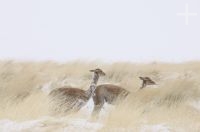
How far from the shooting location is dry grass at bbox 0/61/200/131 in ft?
25.4

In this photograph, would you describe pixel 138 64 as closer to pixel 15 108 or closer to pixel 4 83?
pixel 4 83

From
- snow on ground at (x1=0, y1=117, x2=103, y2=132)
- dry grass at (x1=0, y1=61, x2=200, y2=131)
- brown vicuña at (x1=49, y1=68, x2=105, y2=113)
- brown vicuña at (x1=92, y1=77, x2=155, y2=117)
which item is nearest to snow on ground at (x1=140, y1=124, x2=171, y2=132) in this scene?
dry grass at (x1=0, y1=61, x2=200, y2=131)

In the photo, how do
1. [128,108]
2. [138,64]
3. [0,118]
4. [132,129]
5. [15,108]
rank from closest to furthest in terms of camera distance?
[132,129], [0,118], [15,108], [128,108], [138,64]

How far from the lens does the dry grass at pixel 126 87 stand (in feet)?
25.4

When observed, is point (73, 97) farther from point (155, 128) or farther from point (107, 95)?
point (155, 128)

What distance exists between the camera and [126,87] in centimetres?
1237

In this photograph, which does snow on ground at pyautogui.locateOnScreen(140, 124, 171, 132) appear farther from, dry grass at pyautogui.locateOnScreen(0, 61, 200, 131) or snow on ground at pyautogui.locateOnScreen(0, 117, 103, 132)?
snow on ground at pyautogui.locateOnScreen(0, 117, 103, 132)

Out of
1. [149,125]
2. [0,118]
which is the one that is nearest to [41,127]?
[0,118]

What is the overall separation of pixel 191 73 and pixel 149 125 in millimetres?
6303

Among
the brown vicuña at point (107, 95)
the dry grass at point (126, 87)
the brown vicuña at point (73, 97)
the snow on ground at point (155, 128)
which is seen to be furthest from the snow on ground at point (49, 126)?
the brown vicuña at point (107, 95)

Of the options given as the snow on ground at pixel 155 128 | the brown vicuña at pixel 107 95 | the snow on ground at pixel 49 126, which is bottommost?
the snow on ground at pixel 155 128

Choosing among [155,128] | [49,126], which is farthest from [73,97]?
[155,128]

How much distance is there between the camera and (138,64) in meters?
15.6

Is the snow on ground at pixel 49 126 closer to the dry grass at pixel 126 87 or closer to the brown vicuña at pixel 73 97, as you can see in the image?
the dry grass at pixel 126 87
